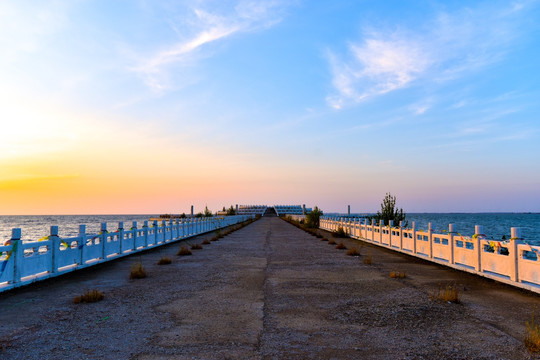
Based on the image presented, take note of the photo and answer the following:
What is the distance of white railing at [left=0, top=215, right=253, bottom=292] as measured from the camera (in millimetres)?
9852

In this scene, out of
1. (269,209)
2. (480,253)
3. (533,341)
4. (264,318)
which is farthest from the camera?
(269,209)

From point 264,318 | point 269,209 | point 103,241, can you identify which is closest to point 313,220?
point 103,241

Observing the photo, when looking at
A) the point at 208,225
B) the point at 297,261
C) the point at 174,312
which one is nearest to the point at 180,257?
the point at 297,261

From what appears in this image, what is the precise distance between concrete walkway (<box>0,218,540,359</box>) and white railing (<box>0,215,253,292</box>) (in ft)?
1.73

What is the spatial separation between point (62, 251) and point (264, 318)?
26.3ft

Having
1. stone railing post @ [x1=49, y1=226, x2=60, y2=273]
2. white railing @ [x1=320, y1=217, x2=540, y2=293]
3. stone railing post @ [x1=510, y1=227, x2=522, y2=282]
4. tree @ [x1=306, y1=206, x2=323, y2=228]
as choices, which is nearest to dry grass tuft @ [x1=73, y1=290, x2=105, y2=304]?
stone railing post @ [x1=49, y1=226, x2=60, y2=273]

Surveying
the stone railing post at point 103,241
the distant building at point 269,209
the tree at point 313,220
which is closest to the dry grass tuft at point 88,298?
the stone railing post at point 103,241

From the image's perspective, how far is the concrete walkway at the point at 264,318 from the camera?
5.40 metres

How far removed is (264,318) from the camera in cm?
702

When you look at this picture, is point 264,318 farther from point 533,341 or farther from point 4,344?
point 533,341

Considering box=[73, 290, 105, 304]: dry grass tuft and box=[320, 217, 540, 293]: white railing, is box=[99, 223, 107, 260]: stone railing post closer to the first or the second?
box=[73, 290, 105, 304]: dry grass tuft

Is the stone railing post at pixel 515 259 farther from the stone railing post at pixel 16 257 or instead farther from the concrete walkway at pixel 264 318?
the stone railing post at pixel 16 257

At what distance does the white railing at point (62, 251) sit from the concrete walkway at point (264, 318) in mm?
527

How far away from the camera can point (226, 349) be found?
212 inches
